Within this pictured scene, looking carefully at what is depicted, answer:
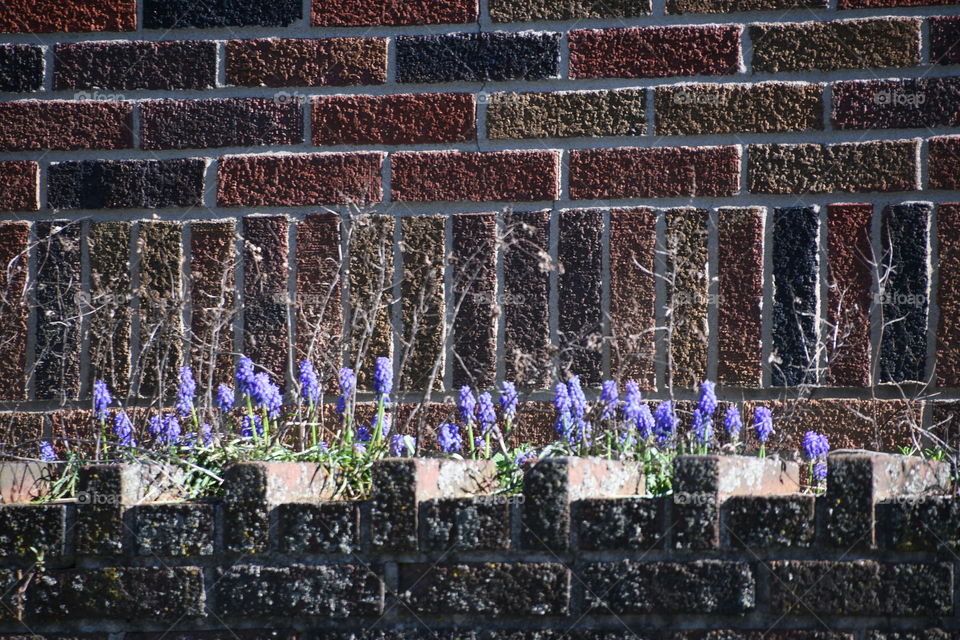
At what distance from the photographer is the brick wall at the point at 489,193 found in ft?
12.1

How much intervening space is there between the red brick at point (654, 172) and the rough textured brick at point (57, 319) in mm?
1599

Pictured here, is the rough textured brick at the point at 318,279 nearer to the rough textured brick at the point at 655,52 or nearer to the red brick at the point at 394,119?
the red brick at the point at 394,119

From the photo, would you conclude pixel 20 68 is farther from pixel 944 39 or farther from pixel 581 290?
pixel 944 39

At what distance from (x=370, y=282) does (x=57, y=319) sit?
1.01m

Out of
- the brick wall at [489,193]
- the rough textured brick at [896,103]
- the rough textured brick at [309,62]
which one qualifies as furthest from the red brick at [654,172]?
the rough textured brick at [309,62]

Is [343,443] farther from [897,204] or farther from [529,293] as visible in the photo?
[897,204]

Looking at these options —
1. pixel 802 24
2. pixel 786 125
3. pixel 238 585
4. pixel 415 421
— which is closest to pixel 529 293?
pixel 415 421

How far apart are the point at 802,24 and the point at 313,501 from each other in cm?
215

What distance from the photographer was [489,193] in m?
3.82

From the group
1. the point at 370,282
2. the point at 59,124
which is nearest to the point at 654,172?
the point at 370,282

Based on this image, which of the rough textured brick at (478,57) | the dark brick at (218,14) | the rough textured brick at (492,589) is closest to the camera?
the rough textured brick at (492,589)

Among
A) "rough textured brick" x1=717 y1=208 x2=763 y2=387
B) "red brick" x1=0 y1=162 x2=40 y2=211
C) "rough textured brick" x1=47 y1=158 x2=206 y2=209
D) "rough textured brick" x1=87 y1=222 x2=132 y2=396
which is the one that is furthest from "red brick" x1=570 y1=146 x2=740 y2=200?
"red brick" x1=0 y1=162 x2=40 y2=211

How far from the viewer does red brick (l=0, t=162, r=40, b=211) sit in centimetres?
398

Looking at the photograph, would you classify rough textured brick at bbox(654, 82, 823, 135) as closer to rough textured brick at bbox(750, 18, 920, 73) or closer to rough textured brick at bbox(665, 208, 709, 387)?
rough textured brick at bbox(750, 18, 920, 73)
